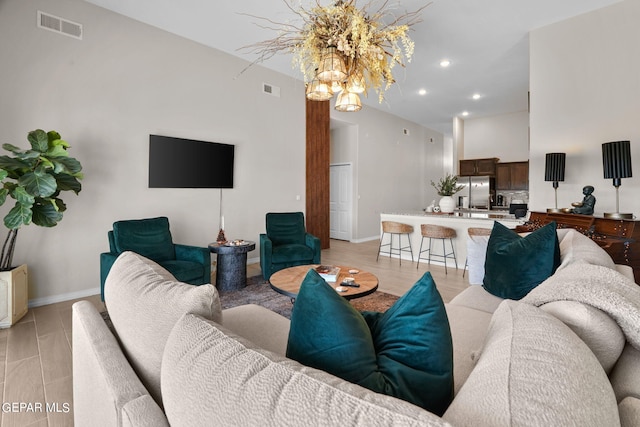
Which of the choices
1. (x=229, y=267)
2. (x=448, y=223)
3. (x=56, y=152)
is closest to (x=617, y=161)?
(x=448, y=223)

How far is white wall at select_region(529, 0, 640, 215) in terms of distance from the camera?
11.7 ft

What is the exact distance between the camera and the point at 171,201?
4391 mm

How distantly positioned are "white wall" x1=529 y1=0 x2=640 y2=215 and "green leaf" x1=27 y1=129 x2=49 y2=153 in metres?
5.72

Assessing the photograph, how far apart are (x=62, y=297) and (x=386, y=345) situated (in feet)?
13.8

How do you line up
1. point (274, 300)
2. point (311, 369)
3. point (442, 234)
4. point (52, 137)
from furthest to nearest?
point (442, 234) < point (274, 300) < point (52, 137) < point (311, 369)

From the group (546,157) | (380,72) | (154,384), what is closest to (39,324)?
(154,384)

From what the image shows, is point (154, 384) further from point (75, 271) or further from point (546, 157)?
point (546, 157)

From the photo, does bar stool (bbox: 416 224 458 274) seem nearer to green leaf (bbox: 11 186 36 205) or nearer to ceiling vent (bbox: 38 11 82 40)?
green leaf (bbox: 11 186 36 205)

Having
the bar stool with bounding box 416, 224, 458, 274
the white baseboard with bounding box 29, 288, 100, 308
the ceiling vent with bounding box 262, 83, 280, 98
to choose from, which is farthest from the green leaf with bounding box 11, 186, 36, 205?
the bar stool with bounding box 416, 224, 458, 274

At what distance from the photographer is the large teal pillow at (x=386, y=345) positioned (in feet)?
2.34

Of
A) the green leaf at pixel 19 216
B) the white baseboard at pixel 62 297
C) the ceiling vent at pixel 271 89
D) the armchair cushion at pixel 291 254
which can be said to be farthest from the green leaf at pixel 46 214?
the ceiling vent at pixel 271 89

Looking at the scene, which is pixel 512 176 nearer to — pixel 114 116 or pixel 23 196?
pixel 114 116

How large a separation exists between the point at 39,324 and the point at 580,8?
22.4 ft

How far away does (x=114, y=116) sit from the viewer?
3.86 meters
